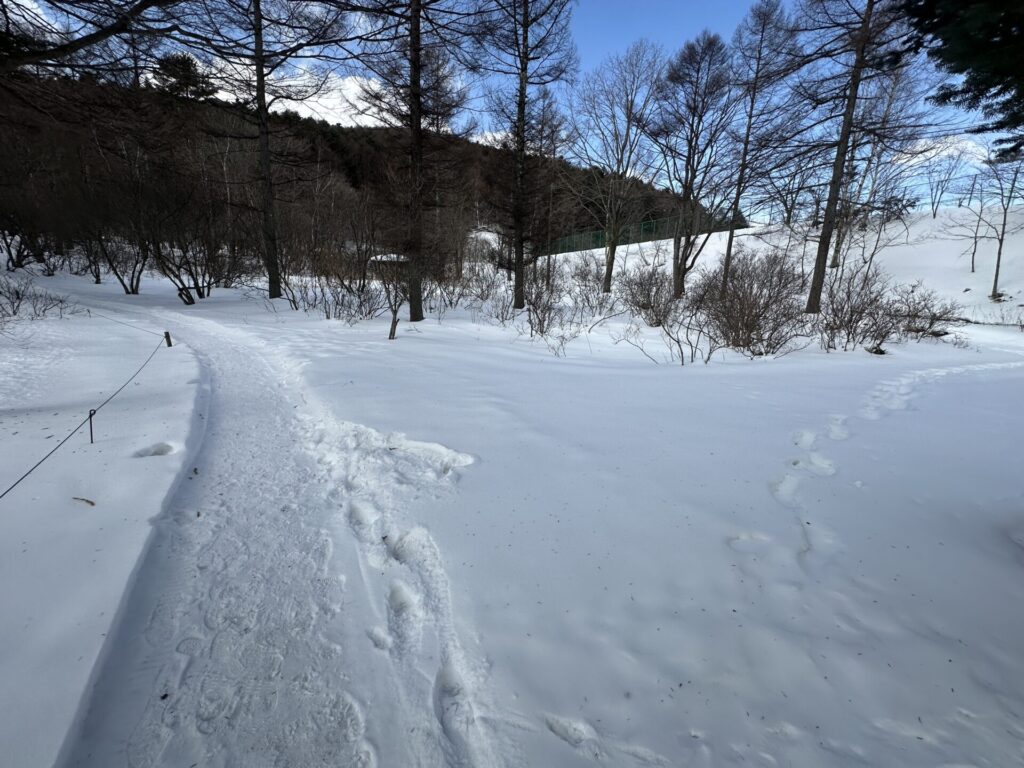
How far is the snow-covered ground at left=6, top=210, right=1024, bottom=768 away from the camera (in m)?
1.30

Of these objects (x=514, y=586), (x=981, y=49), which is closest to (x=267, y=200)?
(x=514, y=586)

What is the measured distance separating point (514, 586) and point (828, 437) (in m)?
2.94

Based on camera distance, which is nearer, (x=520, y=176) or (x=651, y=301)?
(x=651, y=301)

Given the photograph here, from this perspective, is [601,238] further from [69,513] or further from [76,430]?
[69,513]

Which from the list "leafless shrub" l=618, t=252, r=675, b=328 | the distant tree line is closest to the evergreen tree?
the distant tree line

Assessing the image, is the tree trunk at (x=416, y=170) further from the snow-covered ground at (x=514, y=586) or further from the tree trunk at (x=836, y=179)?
the tree trunk at (x=836, y=179)

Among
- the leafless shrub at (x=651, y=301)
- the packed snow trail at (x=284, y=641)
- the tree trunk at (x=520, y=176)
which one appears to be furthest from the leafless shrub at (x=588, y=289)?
the packed snow trail at (x=284, y=641)

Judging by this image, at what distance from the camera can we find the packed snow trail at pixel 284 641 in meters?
1.29

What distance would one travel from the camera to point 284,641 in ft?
5.44

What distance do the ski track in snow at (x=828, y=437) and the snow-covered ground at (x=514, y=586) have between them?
0.03 m

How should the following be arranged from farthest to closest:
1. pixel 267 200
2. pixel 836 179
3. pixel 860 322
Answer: pixel 267 200 < pixel 836 179 < pixel 860 322

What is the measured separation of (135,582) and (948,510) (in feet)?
13.3

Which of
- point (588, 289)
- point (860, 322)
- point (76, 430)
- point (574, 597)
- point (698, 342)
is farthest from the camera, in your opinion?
point (588, 289)

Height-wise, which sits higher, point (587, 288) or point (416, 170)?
point (416, 170)
